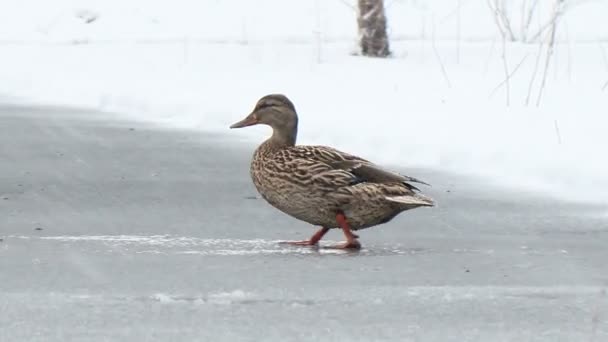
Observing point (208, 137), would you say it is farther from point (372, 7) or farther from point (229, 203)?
point (372, 7)

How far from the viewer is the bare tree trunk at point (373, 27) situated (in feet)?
69.4

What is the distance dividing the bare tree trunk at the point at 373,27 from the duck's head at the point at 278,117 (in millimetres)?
12516

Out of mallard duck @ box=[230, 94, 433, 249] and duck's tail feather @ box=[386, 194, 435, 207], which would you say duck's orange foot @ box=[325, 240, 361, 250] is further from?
duck's tail feather @ box=[386, 194, 435, 207]

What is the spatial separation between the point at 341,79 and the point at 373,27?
2830mm

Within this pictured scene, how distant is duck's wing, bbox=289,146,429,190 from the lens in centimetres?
790

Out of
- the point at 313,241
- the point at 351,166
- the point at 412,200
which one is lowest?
the point at 313,241

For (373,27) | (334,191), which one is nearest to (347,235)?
(334,191)

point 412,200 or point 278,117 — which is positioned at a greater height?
point 278,117

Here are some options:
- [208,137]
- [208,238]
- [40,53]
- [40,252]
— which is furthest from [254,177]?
[40,53]

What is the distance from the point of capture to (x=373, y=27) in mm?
21219

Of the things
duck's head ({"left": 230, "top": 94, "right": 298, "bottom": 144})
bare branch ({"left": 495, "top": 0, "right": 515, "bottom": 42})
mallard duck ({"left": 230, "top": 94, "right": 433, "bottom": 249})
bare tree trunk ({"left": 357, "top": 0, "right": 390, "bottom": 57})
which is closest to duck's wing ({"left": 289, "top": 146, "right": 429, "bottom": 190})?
mallard duck ({"left": 230, "top": 94, "right": 433, "bottom": 249})

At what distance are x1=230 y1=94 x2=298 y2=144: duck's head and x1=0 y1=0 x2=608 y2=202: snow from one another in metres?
2.38

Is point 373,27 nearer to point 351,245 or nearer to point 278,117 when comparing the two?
point 278,117

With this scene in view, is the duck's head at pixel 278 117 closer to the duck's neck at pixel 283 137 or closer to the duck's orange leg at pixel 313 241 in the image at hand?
the duck's neck at pixel 283 137
